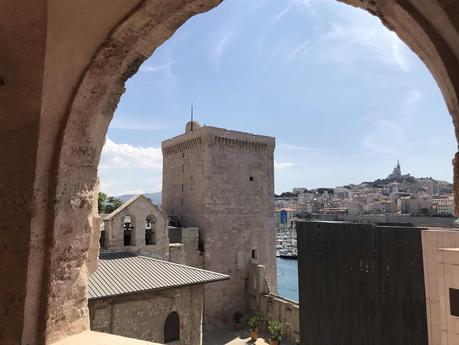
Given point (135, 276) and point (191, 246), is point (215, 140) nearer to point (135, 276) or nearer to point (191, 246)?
point (191, 246)

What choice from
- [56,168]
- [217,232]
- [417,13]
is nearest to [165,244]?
[217,232]

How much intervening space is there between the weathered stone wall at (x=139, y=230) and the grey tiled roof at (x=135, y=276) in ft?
3.79

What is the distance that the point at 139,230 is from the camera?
1534 centimetres

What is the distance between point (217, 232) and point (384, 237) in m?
11.2

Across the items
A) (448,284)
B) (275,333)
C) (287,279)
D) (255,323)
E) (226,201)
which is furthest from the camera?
(287,279)

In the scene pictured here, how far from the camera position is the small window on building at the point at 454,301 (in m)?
8.09

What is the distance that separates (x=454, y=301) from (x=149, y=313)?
329 inches

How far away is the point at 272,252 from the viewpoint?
78.9 ft

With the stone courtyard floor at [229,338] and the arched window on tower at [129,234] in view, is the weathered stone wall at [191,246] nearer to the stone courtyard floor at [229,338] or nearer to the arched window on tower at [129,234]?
the stone courtyard floor at [229,338]

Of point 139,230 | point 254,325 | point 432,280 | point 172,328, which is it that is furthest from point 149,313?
point 254,325

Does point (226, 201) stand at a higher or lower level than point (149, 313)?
higher

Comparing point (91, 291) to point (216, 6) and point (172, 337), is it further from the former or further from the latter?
point (216, 6)

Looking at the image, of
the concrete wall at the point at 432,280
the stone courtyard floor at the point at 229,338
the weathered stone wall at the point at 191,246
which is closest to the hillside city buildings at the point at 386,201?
the stone courtyard floor at the point at 229,338

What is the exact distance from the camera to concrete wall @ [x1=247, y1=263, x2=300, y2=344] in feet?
57.5
